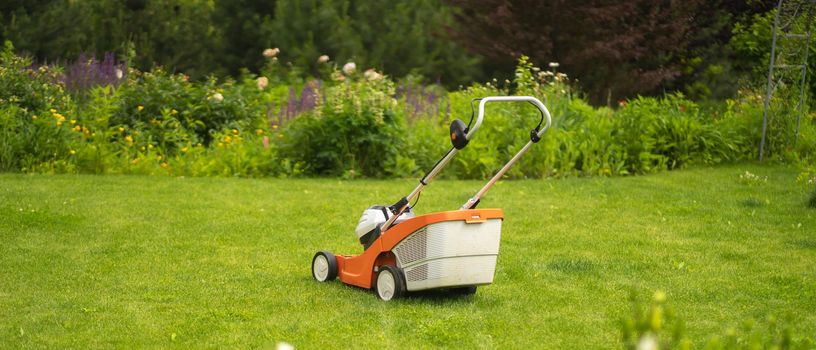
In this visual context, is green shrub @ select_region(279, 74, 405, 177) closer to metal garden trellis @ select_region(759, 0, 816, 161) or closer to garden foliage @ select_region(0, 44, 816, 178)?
garden foliage @ select_region(0, 44, 816, 178)

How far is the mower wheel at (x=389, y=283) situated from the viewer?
18.3ft

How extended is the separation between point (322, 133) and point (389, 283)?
506cm

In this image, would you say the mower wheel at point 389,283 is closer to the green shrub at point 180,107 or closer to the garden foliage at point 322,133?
the garden foliage at point 322,133

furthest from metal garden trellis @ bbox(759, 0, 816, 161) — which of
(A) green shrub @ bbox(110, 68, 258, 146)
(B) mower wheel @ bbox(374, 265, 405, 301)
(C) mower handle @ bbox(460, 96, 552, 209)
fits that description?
(B) mower wheel @ bbox(374, 265, 405, 301)

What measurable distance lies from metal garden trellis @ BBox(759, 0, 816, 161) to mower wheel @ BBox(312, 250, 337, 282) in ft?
23.5

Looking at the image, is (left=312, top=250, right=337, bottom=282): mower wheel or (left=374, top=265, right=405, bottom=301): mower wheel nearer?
(left=374, top=265, right=405, bottom=301): mower wheel

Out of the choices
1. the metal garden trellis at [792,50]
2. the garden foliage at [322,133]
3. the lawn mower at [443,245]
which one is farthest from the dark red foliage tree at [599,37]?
the lawn mower at [443,245]

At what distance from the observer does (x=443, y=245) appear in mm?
5371

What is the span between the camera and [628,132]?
11430mm

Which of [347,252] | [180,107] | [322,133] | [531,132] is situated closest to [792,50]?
[322,133]

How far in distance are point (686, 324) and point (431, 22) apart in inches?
596

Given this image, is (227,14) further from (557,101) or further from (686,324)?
(686,324)

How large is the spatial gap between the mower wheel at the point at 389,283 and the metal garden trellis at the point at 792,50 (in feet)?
24.0

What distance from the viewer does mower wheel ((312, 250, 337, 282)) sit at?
612cm
